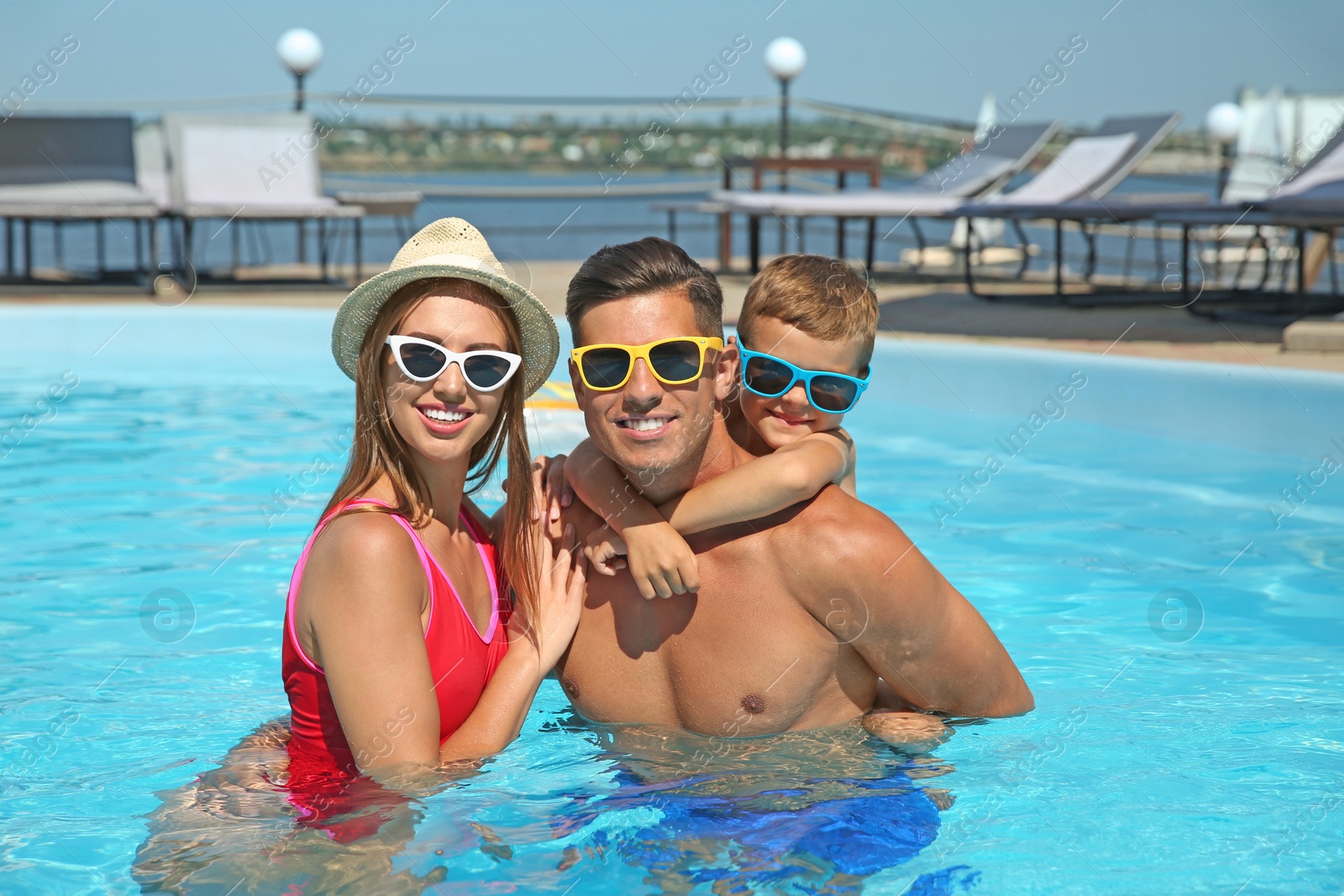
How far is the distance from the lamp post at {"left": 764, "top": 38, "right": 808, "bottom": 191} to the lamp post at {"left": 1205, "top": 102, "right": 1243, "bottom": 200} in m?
4.94

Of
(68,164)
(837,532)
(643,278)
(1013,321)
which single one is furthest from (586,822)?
(68,164)

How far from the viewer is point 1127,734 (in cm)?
361

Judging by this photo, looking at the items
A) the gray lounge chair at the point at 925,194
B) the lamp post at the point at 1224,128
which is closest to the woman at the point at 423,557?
the gray lounge chair at the point at 925,194

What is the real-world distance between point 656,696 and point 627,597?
24 centimetres

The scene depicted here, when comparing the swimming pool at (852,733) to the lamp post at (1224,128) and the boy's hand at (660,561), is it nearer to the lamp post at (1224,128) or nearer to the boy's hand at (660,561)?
the boy's hand at (660,561)

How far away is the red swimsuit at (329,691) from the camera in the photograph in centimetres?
240

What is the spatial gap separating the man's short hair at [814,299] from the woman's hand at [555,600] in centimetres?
62

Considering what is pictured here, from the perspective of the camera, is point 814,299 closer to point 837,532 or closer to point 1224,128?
point 837,532

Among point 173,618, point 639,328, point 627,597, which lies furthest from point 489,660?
point 173,618

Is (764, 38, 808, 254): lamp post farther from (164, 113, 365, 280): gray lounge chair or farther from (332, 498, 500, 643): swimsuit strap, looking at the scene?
(332, 498, 500, 643): swimsuit strap

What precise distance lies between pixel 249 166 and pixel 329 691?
11399 millimetres

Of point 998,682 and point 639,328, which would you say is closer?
point 639,328

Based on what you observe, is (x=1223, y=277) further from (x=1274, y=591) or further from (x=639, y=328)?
(x=639, y=328)

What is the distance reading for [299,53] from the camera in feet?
43.5
